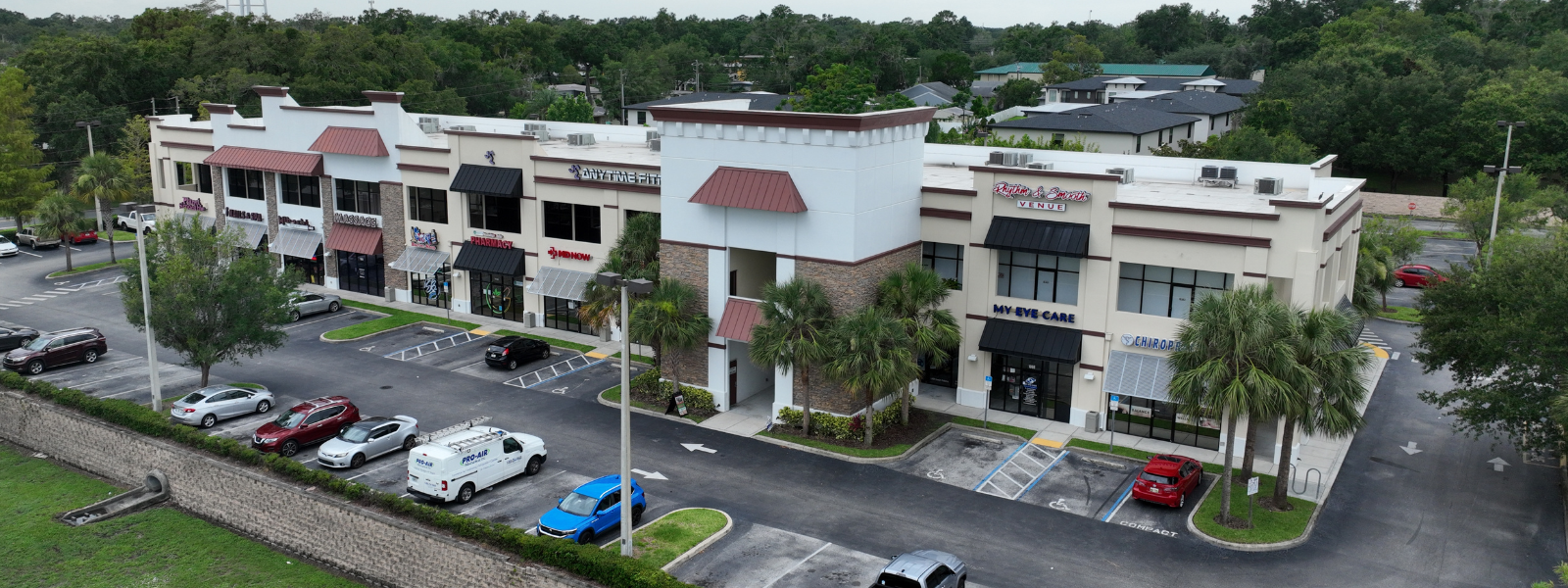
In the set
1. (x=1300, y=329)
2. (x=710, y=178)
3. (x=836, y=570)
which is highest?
(x=710, y=178)

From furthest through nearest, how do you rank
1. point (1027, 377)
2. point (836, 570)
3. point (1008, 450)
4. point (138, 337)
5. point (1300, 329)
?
1. point (138, 337)
2. point (1027, 377)
3. point (1008, 450)
4. point (1300, 329)
5. point (836, 570)

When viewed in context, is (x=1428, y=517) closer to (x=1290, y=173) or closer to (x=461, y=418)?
(x=1290, y=173)

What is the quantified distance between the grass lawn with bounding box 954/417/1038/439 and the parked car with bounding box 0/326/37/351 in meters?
44.0

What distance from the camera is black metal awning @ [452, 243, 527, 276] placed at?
57.2 metres

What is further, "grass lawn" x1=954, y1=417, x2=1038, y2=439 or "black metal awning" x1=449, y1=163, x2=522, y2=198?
"black metal awning" x1=449, y1=163, x2=522, y2=198

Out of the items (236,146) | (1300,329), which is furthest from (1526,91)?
(236,146)

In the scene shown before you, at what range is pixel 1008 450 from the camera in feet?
135

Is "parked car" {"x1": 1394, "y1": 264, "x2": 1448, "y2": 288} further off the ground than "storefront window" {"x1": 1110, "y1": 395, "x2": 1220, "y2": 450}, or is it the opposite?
"parked car" {"x1": 1394, "y1": 264, "x2": 1448, "y2": 288}

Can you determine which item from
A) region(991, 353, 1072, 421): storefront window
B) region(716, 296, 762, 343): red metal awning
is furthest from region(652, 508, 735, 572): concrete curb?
region(991, 353, 1072, 421): storefront window

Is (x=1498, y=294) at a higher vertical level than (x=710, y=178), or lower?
lower

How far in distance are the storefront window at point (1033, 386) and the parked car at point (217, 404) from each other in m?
29.7

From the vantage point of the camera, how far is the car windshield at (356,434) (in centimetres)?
3909

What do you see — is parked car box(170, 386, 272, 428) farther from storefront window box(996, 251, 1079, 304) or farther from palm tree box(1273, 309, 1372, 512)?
palm tree box(1273, 309, 1372, 512)

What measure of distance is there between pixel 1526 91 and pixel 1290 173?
67737mm
